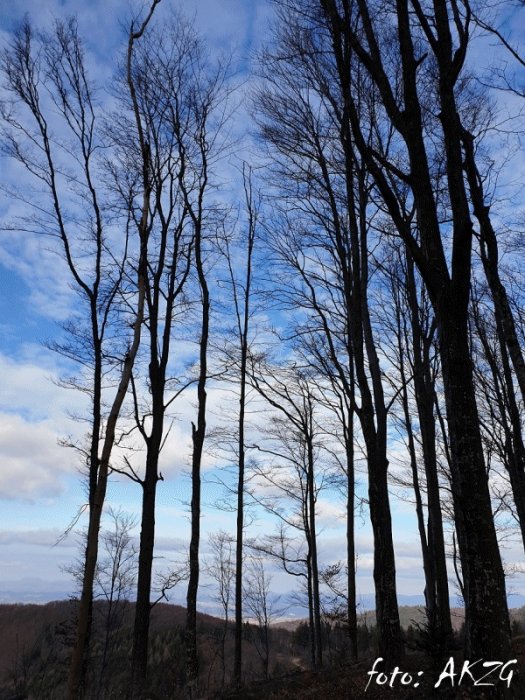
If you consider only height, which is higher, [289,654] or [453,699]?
[453,699]

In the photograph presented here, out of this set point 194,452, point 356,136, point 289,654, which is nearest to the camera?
point 356,136

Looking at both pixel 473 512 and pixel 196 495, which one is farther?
pixel 196 495

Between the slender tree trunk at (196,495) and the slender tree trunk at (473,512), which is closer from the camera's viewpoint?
the slender tree trunk at (473,512)

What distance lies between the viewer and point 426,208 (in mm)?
5711

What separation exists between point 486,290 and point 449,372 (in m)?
9.26

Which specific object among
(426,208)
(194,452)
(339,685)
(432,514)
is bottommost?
(339,685)

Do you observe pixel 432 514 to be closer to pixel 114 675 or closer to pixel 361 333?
pixel 361 333

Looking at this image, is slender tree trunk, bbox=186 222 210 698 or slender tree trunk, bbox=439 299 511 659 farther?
slender tree trunk, bbox=186 222 210 698

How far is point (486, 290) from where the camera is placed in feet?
43.3

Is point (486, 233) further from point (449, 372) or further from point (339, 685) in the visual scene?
point (339, 685)

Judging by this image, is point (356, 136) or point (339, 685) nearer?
point (356, 136)

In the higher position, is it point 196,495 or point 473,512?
point 196,495

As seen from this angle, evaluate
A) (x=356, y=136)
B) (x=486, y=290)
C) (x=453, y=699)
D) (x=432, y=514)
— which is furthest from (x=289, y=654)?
(x=356, y=136)

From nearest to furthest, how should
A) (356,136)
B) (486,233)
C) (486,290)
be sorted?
1. (356,136)
2. (486,233)
3. (486,290)
